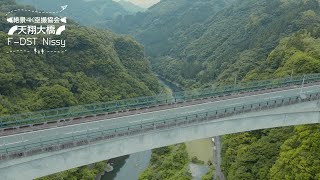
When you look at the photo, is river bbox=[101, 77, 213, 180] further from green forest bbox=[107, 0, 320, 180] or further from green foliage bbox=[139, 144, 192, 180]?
green forest bbox=[107, 0, 320, 180]

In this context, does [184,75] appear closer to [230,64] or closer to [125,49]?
[230,64]

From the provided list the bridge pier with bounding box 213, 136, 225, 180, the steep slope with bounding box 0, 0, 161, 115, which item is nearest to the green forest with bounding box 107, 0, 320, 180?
the bridge pier with bounding box 213, 136, 225, 180

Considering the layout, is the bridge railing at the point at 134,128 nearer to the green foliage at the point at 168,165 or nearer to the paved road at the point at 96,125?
the paved road at the point at 96,125

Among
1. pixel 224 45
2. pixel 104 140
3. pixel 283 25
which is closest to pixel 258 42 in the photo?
pixel 283 25

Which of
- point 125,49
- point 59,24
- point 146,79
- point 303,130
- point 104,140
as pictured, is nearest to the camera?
point 104,140

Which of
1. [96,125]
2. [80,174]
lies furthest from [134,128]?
[80,174]

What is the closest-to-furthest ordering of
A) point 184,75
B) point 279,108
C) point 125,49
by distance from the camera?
point 279,108 < point 125,49 < point 184,75
